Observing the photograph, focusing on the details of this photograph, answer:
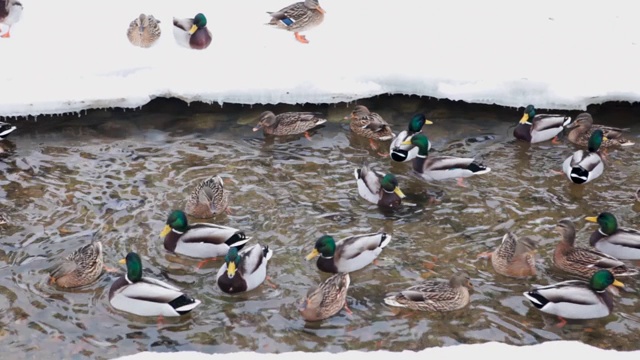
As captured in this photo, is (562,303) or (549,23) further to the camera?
(549,23)

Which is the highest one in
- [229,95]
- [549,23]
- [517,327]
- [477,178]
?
[549,23]

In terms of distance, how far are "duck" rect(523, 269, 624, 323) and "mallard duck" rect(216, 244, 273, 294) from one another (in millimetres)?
2570

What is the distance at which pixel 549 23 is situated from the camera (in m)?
13.5

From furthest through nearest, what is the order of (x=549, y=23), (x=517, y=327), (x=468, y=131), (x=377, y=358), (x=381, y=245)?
1. (x=549, y=23)
2. (x=468, y=131)
3. (x=381, y=245)
4. (x=517, y=327)
5. (x=377, y=358)

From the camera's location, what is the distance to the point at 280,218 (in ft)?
32.5

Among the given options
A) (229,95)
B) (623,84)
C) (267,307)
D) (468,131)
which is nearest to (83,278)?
(267,307)

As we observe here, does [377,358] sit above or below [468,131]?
below

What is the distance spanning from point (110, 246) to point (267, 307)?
2006 millimetres

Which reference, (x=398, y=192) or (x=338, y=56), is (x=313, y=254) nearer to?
(x=398, y=192)

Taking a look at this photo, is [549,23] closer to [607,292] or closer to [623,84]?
[623,84]

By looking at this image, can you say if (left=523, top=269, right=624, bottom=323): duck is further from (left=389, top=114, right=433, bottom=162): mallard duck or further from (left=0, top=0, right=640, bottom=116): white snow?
(left=0, top=0, right=640, bottom=116): white snow

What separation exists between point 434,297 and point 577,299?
1.34 metres

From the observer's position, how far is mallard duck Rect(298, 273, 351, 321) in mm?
8156

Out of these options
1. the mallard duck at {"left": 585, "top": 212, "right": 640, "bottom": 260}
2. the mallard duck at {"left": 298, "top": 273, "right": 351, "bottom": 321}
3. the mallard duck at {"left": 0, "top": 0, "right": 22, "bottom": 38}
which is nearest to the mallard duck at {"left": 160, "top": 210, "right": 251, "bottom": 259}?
the mallard duck at {"left": 298, "top": 273, "right": 351, "bottom": 321}
